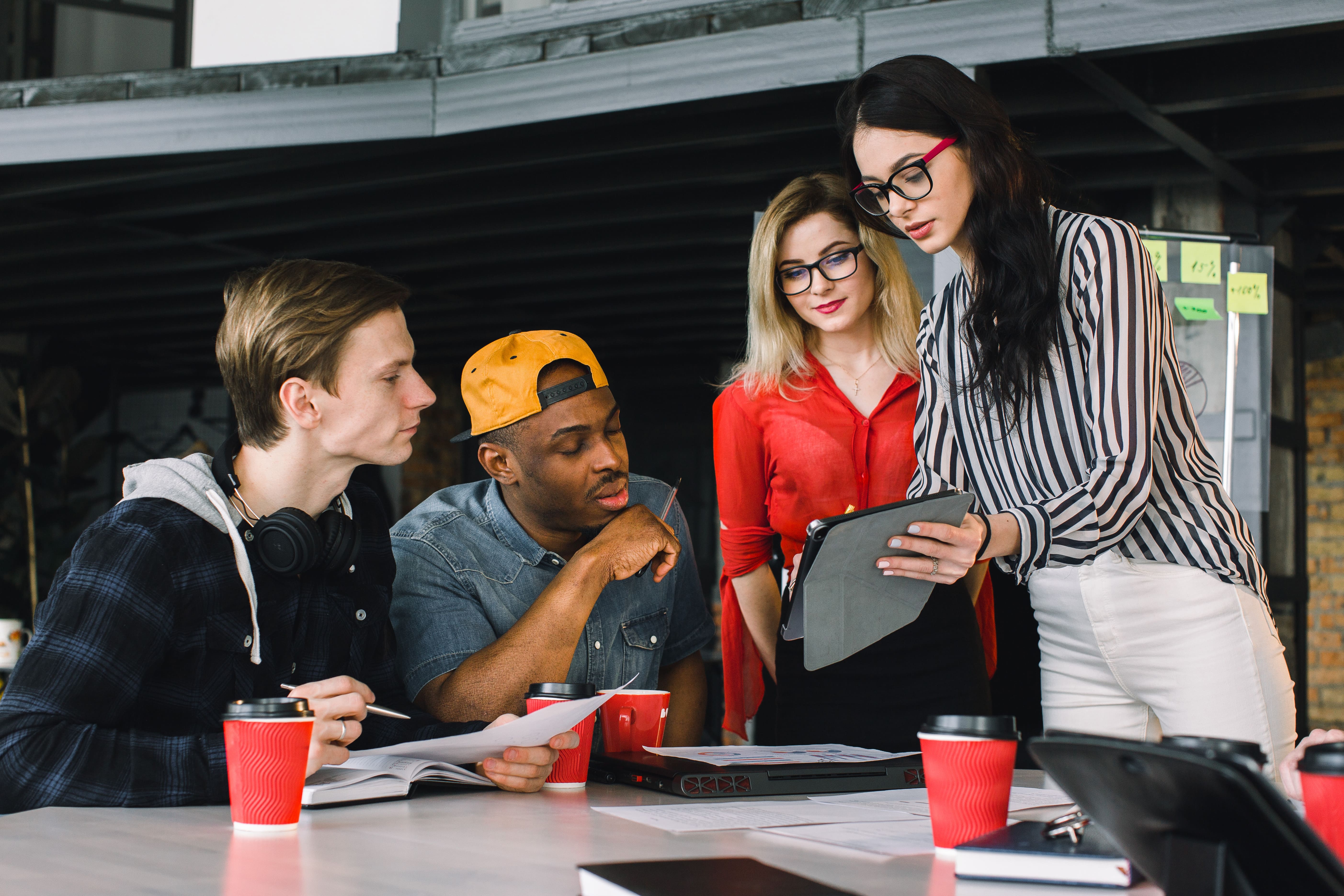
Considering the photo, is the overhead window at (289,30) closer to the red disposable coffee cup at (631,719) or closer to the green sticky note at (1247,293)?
the green sticky note at (1247,293)

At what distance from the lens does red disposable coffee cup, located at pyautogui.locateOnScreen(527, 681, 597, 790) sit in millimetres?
1331

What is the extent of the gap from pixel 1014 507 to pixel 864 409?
0.66 metres

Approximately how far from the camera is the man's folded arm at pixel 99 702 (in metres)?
1.23

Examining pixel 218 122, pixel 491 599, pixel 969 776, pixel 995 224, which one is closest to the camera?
pixel 969 776

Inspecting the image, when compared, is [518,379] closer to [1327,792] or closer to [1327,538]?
[1327,792]

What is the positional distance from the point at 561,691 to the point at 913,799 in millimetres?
422

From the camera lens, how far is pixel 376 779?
1.25 metres

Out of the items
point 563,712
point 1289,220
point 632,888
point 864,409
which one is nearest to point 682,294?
point 1289,220

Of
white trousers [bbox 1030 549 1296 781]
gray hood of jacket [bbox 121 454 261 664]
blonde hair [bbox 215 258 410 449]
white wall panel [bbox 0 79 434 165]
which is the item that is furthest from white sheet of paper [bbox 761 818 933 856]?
white wall panel [bbox 0 79 434 165]

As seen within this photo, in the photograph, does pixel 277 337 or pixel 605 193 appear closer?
pixel 277 337

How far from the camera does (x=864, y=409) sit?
2.19 m

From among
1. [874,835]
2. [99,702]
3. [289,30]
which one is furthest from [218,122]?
[874,835]

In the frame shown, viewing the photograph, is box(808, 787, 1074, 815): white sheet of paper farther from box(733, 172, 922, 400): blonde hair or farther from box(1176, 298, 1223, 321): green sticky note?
box(1176, 298, 1223, 321): green sticky note

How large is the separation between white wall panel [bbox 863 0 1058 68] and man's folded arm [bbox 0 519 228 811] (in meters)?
2.65
